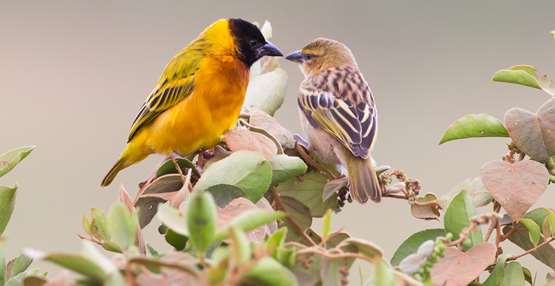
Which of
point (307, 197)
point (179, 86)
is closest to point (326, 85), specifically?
point (179, 86)

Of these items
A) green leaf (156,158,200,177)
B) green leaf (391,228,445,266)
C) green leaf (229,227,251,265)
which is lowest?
green leaf (391,228,445,266)

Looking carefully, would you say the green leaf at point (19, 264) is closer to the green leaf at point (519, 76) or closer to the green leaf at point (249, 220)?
the green leaf at point (249, 220)

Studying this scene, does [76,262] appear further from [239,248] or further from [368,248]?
[368,248]

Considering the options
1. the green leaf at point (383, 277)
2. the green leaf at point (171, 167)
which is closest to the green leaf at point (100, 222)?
the green leaf at point (171, 167)

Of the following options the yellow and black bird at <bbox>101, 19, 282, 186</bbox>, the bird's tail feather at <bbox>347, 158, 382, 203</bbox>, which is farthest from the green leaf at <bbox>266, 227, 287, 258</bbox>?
the yellow and black bird at <bbox>101, 19, 282, 186</bbox>

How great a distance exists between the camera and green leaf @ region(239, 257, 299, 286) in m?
0.99

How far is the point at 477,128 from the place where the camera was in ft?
6.46

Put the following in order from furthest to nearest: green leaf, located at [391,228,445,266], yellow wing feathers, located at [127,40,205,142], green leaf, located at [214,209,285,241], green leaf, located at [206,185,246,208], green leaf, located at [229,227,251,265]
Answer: yellow wing feathers, located at [127,40,205,142] < green leaf, located at [391,228,445,266] < green leaf, located at [206,185,246,208] < green leaf, located at [214,209,285,241] < green leaf, located at [229,227,251,265]

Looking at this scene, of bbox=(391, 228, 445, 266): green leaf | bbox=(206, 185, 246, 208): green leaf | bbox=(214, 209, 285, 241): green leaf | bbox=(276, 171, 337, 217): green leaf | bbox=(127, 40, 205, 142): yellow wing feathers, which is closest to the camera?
bbox=(214, 209, 285, 241): green leaf

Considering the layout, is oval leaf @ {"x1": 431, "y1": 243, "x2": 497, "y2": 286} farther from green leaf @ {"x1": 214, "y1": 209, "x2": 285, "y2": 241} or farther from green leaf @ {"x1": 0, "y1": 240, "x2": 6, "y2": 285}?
green leaf @ {"x1": 0, "y1": 240, "x2": 6, "y2": 285}

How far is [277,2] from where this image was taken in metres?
10.6

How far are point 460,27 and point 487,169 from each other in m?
8.89

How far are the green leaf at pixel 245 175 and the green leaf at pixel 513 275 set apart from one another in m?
0.39

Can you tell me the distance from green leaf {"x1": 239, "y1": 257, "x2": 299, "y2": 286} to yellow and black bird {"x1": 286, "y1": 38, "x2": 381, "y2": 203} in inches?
73.9
